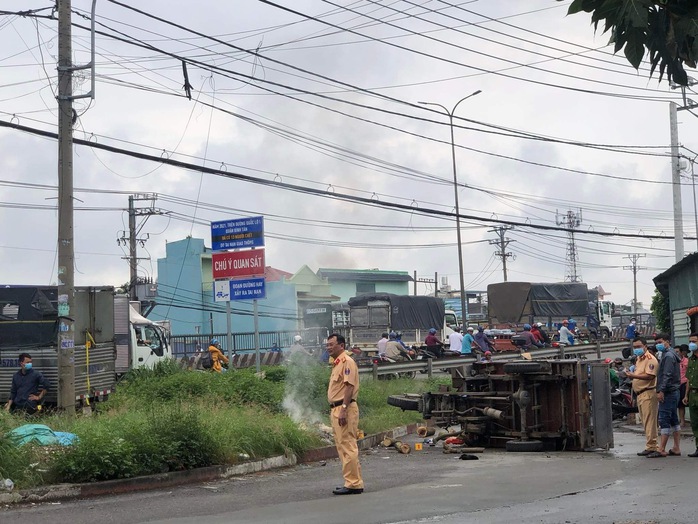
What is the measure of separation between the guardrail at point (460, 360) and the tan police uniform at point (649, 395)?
686 cm

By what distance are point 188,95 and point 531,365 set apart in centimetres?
799

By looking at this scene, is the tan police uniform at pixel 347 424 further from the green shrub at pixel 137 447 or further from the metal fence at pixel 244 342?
the metal fence at pixel 244 342

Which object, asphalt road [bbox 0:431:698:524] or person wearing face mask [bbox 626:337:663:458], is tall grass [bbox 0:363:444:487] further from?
person wearing face mask [bbox 626:337:663:458]

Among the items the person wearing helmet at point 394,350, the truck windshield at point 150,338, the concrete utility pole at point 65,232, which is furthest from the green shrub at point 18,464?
the person wearing helmet at point 394,350

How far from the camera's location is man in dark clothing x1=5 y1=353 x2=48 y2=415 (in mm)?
15750

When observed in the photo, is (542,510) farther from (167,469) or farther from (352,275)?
(352,275)

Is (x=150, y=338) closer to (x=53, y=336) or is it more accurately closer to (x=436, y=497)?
(x=53, y=336)

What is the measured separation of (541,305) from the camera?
4888cm

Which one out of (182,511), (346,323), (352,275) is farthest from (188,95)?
(352,275)

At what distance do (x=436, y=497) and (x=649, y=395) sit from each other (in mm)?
5299

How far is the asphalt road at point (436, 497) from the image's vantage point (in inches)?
340

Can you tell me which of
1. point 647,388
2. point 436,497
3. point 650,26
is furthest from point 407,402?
point 650,26

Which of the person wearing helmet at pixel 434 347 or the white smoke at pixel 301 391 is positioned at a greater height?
the person wearing helmet at pixel 434 347

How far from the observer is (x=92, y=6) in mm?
15961
